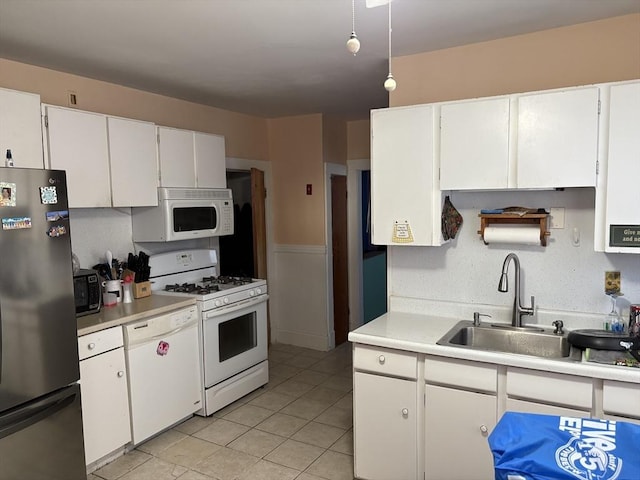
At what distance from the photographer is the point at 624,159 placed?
2.18 m

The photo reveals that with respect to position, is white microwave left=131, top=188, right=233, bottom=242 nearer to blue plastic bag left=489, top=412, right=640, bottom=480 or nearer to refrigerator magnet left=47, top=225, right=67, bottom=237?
refrigerator magnet left=47, top=225, right=67, bottom=237

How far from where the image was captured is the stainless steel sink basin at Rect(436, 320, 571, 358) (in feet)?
8.20

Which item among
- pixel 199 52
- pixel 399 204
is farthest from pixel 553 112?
pixel 199 52

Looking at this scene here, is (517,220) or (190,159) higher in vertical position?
(190,159)

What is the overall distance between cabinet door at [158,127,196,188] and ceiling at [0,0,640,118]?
1.28 feet

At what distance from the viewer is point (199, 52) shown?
288 centimetres

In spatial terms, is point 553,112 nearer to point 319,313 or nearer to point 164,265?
point 164,265

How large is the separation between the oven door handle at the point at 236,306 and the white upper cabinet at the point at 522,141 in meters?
1.93

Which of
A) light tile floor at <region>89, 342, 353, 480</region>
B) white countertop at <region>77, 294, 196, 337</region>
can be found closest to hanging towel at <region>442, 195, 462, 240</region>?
light tile floor at <region>89, 342, 353, 480</region>

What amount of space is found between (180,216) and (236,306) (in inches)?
32.8

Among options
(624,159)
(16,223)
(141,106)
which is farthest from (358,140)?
(16,223)

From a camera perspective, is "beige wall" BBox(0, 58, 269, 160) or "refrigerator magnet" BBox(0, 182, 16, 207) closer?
"refrigerator magnet" BBox(0, 182, 16, 207)

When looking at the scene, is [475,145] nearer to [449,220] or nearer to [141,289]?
[449,220]

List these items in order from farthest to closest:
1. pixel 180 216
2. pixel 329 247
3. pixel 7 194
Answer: pixel 329 247, pixel 180 216, pixel 7 194
